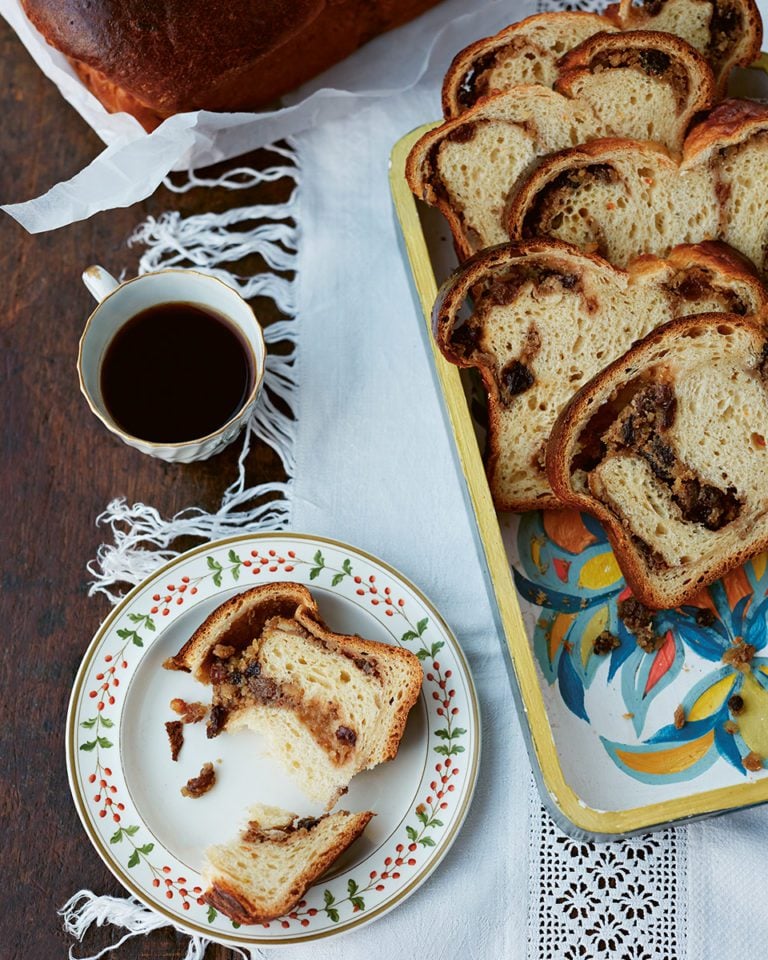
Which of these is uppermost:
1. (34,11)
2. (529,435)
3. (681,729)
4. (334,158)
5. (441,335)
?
(34,11)

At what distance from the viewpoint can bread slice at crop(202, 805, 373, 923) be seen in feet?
5.85

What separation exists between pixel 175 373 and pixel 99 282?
0.23 metres

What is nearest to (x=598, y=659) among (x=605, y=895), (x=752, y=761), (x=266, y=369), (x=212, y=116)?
(x=752, y=761)

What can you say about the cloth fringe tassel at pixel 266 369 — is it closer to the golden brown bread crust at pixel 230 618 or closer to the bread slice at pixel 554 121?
the golden brown bread crust at pixel 230 618

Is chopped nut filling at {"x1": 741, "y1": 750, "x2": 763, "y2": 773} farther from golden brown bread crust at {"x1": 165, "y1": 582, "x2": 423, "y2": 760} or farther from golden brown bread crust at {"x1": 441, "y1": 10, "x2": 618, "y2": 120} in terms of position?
golden brown bread crust at {"x1": 441, "y1": 10, "x2": 618, "y2": 120}

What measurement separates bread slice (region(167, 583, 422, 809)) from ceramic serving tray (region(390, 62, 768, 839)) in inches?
10.1

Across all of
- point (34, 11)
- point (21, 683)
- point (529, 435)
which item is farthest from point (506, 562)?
point (34, 11)

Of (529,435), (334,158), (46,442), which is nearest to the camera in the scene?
(529,435)

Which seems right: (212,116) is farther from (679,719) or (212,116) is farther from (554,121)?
(679,719)

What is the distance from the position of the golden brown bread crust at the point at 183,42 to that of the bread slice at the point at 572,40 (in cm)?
34

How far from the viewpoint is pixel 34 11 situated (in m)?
2.04

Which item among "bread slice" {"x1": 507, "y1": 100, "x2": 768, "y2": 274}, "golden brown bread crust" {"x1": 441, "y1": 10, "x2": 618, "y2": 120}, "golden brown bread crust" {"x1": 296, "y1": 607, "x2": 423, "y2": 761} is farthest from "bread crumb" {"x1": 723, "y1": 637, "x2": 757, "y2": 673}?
"golden brown bread crust" {"x1": 441, "y1": 10, "x2": 618, "y2": 120}

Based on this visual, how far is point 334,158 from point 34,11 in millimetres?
667

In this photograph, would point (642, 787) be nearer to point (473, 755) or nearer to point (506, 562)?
point (473, 755)
